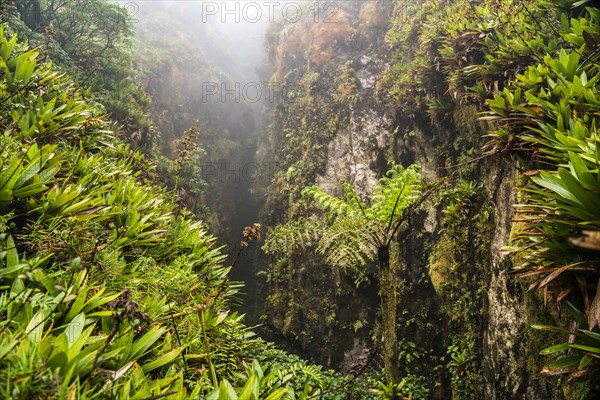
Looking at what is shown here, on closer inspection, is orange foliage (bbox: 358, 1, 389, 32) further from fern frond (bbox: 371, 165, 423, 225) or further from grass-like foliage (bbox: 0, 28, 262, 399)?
grass-like foliage (bbox: 0, 28, 262, 399)

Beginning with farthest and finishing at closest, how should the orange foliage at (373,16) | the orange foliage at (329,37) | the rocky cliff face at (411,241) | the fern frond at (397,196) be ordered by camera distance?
the orange foliage at (329,37)
the orange foliage at (373,16)
the rocky cliff face at (411,241)
the fern frond at (397,196)

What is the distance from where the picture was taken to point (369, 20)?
1059 cm

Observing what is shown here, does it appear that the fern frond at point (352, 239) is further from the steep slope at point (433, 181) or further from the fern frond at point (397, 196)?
the steep slope at point (433, 181)

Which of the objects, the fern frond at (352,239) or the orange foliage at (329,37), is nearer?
the fern frond at (352,239)

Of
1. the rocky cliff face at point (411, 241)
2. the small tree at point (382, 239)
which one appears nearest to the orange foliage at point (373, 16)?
the rocky cliff face at point (411, 241)

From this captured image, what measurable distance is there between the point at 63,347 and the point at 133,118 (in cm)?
746

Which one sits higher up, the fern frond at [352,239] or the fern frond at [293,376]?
the fern frond at [352,239]

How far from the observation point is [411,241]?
6246 millimetres

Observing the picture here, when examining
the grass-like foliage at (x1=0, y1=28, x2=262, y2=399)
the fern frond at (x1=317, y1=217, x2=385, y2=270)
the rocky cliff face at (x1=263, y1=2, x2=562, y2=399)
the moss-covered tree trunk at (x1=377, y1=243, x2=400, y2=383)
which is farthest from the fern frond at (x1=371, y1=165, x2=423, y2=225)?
the grass-like foliage at (x1=0, y1=28, x2=262, y2=399)

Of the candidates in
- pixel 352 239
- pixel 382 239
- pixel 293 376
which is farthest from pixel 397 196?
pixel 293 376

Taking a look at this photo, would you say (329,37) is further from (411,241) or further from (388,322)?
(388,322)

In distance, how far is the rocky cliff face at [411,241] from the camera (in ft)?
12.8

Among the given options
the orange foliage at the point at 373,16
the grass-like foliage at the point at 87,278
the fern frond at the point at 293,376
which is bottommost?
the fern frond at the point at 293,376

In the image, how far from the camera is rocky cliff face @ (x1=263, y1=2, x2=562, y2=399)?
3.90 m
